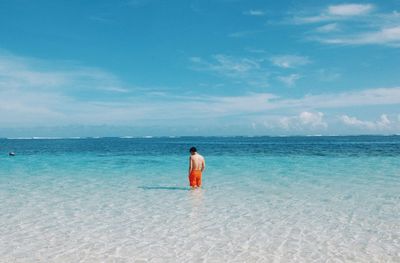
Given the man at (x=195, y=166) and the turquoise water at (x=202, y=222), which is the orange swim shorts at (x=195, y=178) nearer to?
the man at (x=195, y=166)

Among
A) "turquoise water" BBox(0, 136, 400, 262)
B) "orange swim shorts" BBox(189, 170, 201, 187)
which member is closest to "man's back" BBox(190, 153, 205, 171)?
"orange swim shorts" BBox(189, 170, 201, 187)

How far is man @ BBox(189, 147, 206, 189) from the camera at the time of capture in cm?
1527

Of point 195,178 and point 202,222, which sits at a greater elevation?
point 195,178

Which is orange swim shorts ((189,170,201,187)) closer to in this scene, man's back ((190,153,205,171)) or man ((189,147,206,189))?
man ((189,147,206,189))

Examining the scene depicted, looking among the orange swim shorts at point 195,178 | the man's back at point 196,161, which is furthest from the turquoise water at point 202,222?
the man's back at point 196,161

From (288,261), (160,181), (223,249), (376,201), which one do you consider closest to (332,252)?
(288,261)

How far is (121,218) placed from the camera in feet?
34.8

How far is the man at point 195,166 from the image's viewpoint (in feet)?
50.1

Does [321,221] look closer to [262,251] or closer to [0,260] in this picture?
[262,251]

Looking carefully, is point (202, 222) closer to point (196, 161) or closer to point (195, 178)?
point (196, 161)

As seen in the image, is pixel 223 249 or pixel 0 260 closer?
pixel 0 260

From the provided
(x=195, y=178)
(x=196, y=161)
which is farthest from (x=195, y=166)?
(x=195, y=178)

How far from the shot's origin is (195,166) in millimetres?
15414

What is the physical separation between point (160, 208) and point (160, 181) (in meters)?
7.05
